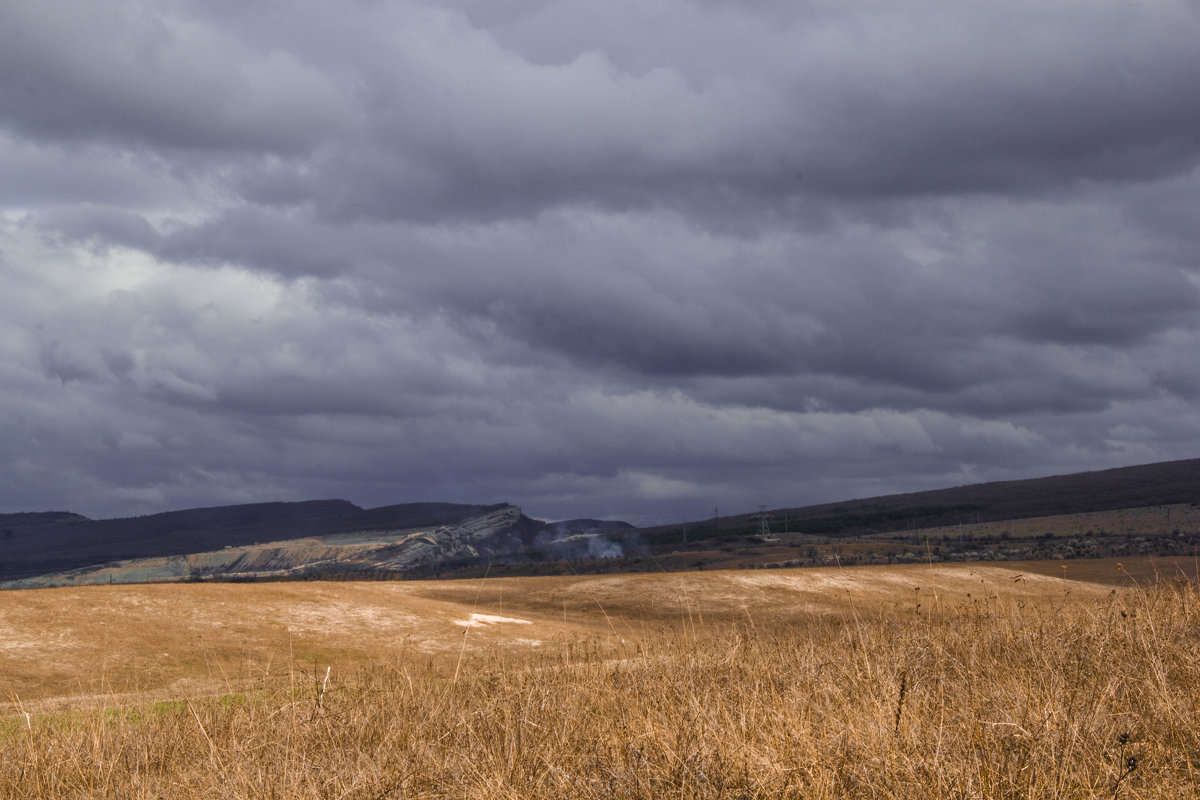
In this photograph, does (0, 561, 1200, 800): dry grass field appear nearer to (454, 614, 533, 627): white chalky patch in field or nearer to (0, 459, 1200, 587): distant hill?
(454, 614, 533, 627): white chalky patch in field

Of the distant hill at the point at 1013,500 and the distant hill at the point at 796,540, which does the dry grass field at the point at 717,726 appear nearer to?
the distant hill at the point at 796,540

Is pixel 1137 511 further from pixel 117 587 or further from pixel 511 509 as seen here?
pixel 117 587

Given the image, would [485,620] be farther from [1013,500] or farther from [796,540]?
[1013,500]

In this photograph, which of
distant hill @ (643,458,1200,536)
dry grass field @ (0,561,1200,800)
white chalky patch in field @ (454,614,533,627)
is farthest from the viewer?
distant hill @ (643,458,1200,536)

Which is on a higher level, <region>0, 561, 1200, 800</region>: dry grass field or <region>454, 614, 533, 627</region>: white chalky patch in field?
<region>0, 561, 1200, 800</region>: dry grass field

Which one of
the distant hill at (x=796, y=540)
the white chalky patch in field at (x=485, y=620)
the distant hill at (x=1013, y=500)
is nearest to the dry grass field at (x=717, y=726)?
the white chalky patch in field at (x=485, y=620)

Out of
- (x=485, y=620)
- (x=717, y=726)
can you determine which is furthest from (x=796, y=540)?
(x=717, y=726)

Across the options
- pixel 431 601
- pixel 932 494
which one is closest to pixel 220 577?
pixel 431 601

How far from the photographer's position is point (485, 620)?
84.1ft

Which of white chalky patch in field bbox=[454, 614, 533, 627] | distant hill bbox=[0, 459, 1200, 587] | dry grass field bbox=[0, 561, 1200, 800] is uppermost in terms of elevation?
dry grass field bbox=[0, 561, 1200, 800]

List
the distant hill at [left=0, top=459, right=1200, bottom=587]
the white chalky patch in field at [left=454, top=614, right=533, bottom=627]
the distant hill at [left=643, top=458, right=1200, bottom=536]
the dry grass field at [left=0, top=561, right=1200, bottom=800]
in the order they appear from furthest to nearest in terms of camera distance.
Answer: the distant hill at [left=643, top=458, right=1200, bottom=536]
the distant hill at [left=0, top=459, right=1200, bottom=587]
the white chalky patch in field at [left=454, top=614, right=533, bottom=627]
the dry grass field at [left=0, top=561, right=1200, bottom=800]

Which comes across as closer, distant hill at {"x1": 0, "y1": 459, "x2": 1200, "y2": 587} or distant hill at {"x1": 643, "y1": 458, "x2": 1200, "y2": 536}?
distant hill at {"x1": 0, "y1": 459, "x2": 1200, "y2": 587}

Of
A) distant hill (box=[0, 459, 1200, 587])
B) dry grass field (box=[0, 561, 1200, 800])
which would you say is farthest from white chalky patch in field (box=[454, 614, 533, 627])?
distant hill (box=[0, 459, 1200, 587])

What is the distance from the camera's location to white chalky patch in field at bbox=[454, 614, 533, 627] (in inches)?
981
